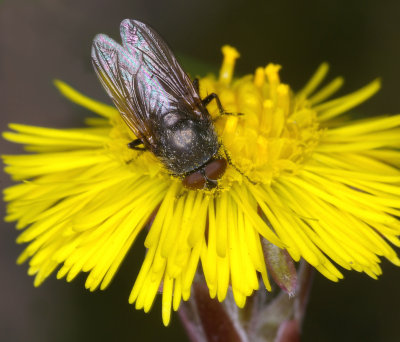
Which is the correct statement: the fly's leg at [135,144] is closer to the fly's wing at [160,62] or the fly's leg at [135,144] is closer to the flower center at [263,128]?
the fly's wing at [160,62]

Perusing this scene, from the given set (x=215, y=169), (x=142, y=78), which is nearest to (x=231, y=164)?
(x=215, y=169)

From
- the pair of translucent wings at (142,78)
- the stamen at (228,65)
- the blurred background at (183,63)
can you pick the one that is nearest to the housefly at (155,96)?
the pair of translucent wings at (142,78)

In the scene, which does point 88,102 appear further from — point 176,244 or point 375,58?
point 375,58

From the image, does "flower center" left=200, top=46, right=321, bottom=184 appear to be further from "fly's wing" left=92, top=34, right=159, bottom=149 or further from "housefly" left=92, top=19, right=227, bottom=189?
"fly's wing" left=92, top=34, right=159, bottom=149

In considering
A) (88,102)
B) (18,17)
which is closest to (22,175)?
(88,102)

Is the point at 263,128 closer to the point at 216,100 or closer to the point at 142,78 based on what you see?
the point at 216,100

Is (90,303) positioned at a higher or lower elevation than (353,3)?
lower
